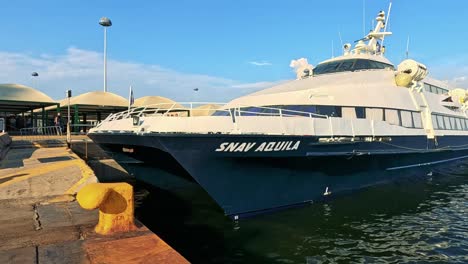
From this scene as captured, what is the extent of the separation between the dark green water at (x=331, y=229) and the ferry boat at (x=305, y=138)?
0.57m

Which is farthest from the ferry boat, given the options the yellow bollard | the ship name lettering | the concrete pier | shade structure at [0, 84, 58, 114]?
shade structure at [0, 84, 58, 114]

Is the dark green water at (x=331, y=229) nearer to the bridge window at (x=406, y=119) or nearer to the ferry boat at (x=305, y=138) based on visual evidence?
the ferry boat at (x=305, y=138)

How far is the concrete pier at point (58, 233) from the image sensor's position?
4199mm

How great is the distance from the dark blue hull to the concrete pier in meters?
2.21

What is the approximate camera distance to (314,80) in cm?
1422

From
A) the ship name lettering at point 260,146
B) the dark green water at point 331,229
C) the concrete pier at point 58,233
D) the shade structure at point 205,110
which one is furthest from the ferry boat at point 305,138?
the concrete pier at point 58,233

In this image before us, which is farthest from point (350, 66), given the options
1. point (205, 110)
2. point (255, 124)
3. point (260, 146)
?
point (205, 110)

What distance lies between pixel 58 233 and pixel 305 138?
6188 mm

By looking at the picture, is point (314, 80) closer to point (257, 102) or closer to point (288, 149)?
point (257, 102)

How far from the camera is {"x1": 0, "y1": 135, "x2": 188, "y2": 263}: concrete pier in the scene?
4199mm

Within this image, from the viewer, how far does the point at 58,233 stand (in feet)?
16.5

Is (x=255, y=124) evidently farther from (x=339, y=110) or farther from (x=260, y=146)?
(x=339, y=110)

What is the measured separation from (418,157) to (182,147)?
10.2 metres

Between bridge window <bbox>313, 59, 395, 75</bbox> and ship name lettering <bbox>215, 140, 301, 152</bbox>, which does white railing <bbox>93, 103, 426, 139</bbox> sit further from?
bridge window <bbox>313, 59, 395, 75</bbox>
